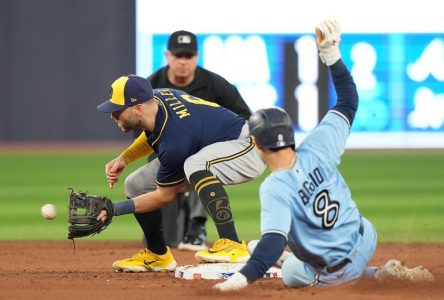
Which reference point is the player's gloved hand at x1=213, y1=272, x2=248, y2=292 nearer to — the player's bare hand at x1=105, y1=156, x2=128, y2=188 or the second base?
the second base

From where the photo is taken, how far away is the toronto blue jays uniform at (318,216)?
4.74 m

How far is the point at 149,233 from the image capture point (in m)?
6.97

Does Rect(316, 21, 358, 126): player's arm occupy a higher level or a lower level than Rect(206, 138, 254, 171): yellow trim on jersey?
higher

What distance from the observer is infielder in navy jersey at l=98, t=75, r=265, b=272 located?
20.7 ft

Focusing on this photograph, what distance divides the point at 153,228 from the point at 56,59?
12.4 metres

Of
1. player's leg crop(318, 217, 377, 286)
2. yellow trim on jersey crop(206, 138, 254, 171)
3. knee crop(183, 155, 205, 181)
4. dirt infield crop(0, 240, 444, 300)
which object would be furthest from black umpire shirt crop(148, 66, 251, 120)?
player's leg crop(318, 217, 377, 286)

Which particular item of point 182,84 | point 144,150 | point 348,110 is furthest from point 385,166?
point 348,110

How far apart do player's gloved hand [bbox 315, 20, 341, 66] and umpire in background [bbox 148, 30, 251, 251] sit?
3241 mm

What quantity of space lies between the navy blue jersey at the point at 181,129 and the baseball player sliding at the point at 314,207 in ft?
4.27

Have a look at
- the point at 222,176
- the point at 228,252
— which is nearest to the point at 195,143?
the point at 222,176

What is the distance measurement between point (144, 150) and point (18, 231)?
336cm

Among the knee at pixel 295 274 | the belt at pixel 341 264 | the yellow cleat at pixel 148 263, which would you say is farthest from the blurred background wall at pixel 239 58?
the belt at pixel 341 264

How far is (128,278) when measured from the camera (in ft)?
21.0

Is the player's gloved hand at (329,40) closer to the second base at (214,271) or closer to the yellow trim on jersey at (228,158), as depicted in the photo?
the yellow trim on jersey at (228,158)
